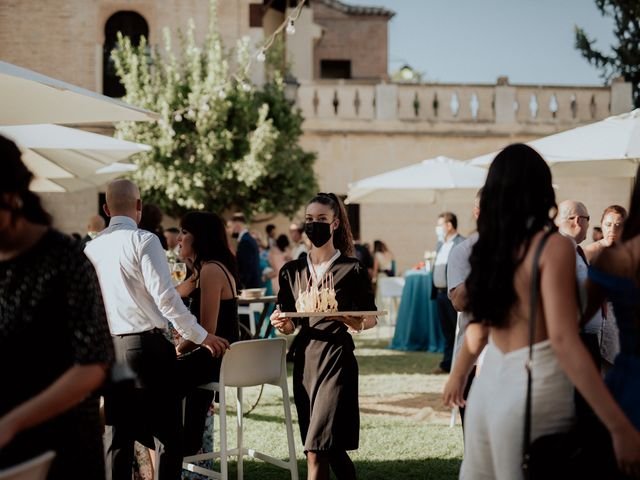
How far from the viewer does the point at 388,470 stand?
22.8 feet

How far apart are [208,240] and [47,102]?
4.80 feet

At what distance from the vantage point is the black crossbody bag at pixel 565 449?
3.02 m

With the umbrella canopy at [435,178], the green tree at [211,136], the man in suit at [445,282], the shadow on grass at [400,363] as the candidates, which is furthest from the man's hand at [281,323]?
the green tree at [211,136]

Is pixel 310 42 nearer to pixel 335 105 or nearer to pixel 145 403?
pixel 335 105

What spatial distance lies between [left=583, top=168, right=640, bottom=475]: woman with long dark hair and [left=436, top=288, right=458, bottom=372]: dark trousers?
8.97 meters

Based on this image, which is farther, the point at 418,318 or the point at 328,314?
the point at 418,318

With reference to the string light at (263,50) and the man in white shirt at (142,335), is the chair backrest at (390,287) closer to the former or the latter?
the string light at (263,50)

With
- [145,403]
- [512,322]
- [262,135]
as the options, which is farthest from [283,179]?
[512,322]

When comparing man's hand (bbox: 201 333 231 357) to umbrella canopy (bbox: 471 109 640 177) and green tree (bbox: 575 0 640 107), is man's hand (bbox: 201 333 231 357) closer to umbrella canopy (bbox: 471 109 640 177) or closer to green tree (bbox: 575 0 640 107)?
umbrella canopy (bbox: 471 109 640 177)

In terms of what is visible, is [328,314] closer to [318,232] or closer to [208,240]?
[318,232]

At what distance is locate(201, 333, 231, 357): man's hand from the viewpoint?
546 cm

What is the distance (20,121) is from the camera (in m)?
6.51

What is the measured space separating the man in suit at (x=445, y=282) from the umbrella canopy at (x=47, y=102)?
591 centimetres

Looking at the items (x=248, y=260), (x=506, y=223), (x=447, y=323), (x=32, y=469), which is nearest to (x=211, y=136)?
(x=248, y=260)
